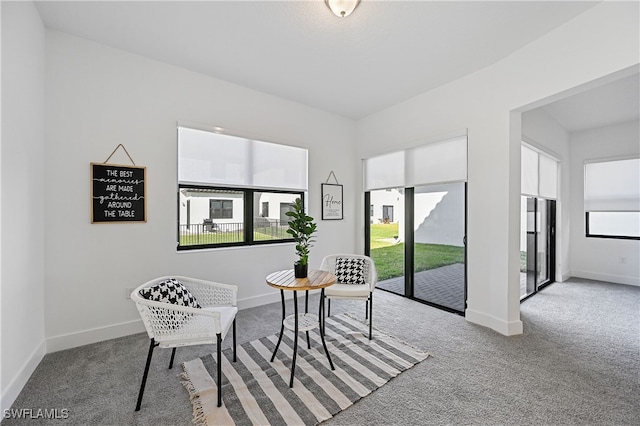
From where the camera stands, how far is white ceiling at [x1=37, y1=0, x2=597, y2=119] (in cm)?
212

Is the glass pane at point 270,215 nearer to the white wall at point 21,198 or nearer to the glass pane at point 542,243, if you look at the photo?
the white wall at point 21,198

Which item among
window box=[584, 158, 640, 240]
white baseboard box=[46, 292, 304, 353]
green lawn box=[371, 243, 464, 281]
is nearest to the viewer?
white baseboard box=[46, 292, 304, 353]

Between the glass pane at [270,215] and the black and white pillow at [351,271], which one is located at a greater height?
the glass pane at [270,215]

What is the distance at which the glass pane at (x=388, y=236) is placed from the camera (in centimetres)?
411

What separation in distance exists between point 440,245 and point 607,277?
3790mm

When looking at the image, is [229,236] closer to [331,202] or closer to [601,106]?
[331,202]

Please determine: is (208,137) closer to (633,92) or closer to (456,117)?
(456,117)

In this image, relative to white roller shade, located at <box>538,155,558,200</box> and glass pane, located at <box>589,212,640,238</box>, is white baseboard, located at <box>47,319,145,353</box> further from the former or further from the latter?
glass pane, located at <box>589,212,640,238</box>

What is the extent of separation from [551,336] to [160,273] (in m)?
4.21

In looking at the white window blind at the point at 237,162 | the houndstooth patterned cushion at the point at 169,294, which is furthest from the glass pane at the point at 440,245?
the houndstooth patterned cushion at the point at 169,294

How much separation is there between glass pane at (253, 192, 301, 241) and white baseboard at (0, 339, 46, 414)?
7.15 feet

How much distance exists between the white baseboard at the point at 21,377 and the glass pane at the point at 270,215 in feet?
7.15

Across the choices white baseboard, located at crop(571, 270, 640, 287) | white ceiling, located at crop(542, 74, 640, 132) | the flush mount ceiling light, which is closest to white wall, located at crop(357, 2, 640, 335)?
white ceiling, located at crop(542, 74, 640, 132)

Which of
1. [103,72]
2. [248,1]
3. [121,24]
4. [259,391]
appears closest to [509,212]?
[259,391]
